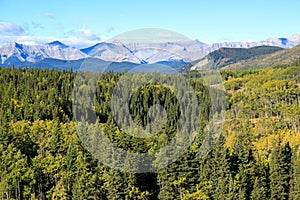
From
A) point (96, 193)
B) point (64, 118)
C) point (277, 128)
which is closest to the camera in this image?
point (96, 193)

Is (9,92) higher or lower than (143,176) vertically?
higher

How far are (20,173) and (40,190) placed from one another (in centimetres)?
470

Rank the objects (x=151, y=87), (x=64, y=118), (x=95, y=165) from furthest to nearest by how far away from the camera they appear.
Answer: (x=151, y=87)
(x=64, y=118)
(x=95, y=165)

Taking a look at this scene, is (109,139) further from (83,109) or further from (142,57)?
(83,109)

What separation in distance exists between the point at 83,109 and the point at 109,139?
75122 mm

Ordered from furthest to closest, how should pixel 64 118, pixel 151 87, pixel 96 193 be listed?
pixel 151 87
pixel 64 118
pixel 96 193

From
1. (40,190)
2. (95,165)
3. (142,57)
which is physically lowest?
(40,190)

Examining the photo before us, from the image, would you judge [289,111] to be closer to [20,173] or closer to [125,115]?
[125,115]

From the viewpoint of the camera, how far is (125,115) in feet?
461

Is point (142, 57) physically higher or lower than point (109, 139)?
higher

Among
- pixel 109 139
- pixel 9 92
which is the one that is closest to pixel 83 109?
pixel 9 92

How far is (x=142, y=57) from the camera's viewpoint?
207 ft

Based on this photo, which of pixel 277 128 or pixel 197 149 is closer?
pixel 197 149

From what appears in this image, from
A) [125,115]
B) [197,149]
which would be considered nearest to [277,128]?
[125,115]
